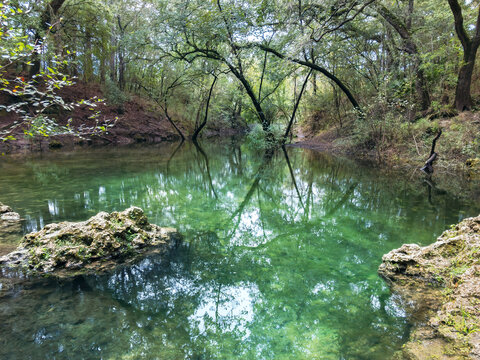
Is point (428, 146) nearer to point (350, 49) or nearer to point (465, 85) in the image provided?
point (465, 85)

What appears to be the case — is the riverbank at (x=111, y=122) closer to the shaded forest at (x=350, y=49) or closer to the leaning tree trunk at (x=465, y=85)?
the shaded forest at (x=350, y=49)

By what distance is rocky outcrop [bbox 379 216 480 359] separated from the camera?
2.28m

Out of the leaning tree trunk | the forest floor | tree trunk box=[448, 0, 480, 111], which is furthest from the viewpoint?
the leaning tree trunk

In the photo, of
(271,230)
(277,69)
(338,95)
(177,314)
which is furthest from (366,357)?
(338,95)

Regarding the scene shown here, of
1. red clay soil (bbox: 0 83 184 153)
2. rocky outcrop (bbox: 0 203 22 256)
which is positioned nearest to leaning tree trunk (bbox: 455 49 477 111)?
rocky outcrop (bbox: 0 203 22 256)

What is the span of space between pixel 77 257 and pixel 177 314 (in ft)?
6.24

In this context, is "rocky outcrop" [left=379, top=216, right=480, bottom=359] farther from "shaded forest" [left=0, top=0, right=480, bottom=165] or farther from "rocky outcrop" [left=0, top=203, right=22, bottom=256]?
"shaded forest" [left=0, top=0, right=480, bottom=165]

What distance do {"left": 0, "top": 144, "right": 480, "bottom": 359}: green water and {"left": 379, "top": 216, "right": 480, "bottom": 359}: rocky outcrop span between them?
0.66 ft

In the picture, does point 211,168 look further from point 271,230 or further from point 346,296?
point 346,296

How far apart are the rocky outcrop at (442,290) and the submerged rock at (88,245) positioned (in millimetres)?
3465

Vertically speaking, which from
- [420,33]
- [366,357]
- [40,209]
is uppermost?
[420,33]

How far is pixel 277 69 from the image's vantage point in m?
15.0

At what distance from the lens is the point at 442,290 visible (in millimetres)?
3041

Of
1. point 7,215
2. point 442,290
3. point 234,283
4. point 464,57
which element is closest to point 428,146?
point 464,57
